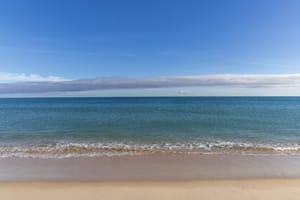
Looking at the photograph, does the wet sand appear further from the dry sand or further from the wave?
the wave

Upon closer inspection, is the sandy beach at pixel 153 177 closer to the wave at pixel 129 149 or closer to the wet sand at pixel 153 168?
the wet sand at pixel 153 168

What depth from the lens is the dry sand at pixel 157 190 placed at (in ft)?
13.8

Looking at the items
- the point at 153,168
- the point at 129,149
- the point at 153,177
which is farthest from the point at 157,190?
the point at 129,149

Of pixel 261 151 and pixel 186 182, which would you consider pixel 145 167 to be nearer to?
pixel 186 182

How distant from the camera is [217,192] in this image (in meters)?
4.37

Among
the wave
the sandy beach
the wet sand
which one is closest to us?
the sandy beach

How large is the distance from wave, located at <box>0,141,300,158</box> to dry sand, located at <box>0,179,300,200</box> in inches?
113

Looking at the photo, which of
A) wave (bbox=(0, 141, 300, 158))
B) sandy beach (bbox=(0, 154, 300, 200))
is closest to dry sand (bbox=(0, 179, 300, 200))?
sandy beach (bbox=(0, 154, 300, 200))

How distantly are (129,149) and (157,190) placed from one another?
13.7 feet

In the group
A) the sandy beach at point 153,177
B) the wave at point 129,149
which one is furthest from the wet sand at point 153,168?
the wave at point 129,149

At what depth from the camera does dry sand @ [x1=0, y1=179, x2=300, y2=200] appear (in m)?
4.21

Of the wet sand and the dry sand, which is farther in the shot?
the wet sand

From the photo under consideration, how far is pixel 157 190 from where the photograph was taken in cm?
443

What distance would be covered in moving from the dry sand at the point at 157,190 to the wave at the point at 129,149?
9.40 ft
